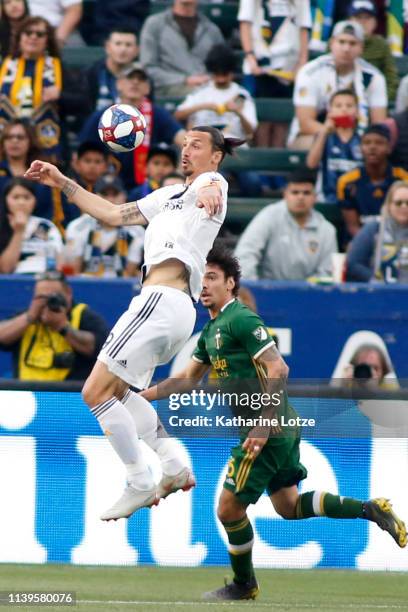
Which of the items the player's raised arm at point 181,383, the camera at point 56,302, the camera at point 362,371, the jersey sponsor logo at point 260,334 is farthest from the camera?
the camera at point 362,371

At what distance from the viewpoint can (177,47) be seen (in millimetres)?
14094

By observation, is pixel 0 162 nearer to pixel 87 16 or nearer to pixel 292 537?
pixel 87 16

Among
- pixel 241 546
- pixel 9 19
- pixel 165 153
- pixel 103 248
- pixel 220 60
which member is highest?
pixel 9 19

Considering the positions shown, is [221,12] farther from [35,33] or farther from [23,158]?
[23,158]

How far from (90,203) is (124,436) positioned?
4.23ft

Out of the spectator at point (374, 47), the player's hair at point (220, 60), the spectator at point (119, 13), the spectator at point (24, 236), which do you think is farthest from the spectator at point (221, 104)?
the spectator at point (24, 236)

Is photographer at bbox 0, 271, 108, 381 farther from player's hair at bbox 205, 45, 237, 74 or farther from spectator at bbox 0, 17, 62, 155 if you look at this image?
player's hair at bbox 205, 45, 237, 74

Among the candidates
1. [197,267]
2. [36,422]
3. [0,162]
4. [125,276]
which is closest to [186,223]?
[197,267]

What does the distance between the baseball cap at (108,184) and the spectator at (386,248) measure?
1.98 meters

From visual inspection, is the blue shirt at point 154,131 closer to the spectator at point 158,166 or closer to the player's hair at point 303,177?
the spectator at point 158,166

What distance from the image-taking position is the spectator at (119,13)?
14.9 metres

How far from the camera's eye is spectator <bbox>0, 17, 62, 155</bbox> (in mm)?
12953

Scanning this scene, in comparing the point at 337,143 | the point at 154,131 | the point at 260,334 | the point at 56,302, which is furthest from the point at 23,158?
the point at 260,334

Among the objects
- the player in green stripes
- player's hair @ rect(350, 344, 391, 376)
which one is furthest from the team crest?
player's hair @ rect(350, 344, 391, 376)
